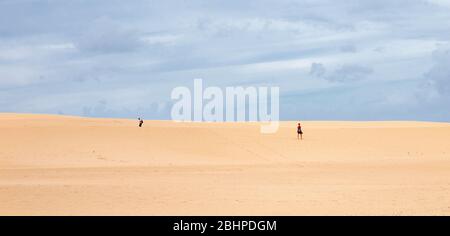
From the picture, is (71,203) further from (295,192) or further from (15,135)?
(15,135)

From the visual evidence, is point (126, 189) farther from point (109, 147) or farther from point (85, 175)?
point (109, 147)

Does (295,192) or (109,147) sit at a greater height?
(109,147)

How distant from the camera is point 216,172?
101 ft

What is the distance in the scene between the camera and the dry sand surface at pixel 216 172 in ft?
56.7

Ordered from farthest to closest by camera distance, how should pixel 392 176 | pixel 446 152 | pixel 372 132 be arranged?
pixel 372 132 < pixel 446 152 < pixel 392 176

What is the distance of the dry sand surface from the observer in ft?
56.7
